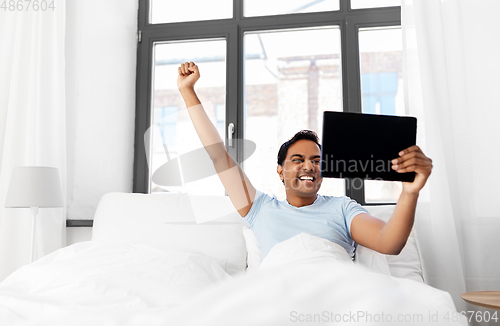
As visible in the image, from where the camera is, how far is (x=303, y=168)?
1.52 meters

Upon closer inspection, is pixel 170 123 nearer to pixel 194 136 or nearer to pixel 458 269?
pixel 194 136

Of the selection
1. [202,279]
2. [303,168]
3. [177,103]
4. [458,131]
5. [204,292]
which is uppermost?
[177,103]

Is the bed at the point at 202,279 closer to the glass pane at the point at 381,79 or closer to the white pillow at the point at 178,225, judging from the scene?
the white pillow at the point at 178,225

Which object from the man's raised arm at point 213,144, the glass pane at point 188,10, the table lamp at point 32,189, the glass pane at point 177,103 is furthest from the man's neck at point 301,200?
the glass pane at point 188,10

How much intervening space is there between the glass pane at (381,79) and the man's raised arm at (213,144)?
865 mm

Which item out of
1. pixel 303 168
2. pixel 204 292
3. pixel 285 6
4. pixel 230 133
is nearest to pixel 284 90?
pixel 230 133

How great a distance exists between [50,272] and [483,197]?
1.61 meters

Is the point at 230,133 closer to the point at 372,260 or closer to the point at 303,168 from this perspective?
the point at 303,168

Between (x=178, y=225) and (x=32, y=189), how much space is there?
0.64 meters

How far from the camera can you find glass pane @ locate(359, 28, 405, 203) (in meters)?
2.17

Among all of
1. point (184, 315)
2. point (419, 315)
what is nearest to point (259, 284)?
point (184, 315)

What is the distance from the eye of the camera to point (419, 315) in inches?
23.8

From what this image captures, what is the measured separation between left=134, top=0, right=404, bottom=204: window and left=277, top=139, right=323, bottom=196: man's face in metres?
0.69

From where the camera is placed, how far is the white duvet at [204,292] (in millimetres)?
556
